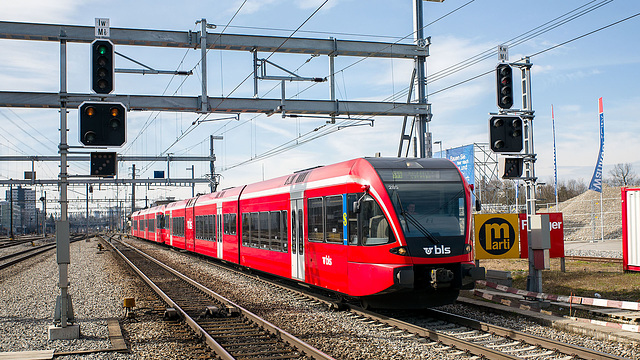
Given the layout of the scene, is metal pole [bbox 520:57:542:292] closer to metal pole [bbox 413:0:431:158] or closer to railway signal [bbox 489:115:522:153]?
railway signal [bbox 489:115:522:153]

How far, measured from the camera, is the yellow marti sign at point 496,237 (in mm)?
14422

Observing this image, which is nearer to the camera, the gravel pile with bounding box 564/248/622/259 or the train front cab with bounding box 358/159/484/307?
the train front cab with bounding box 358/159/484/307

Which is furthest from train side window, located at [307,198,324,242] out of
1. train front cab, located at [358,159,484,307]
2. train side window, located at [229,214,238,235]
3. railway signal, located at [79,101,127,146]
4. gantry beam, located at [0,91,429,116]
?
train side window, located at [229,214,238,235]

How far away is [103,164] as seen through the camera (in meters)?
11.0

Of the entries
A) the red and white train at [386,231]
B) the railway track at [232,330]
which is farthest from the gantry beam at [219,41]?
the railway track at [232,330]

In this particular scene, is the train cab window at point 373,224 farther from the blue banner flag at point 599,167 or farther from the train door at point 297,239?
the blue banner flag at point 599,167

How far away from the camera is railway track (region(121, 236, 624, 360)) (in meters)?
7.75

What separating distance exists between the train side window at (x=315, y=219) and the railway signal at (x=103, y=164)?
4.43 meters

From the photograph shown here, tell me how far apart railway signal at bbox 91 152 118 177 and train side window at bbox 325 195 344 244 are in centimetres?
446

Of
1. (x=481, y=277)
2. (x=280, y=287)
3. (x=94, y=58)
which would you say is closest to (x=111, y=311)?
(x=280, y=287)

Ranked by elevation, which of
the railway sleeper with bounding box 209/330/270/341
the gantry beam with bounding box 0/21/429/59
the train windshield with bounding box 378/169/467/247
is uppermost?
the gantry beam with bounding box 0/21/429/59

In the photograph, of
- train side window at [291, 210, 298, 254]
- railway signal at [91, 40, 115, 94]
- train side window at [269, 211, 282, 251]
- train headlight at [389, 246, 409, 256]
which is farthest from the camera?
train side window at [269, 211, 282, 251]

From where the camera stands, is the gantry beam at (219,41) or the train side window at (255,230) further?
the train side window at (255,230)

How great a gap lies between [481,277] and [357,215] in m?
2.60
